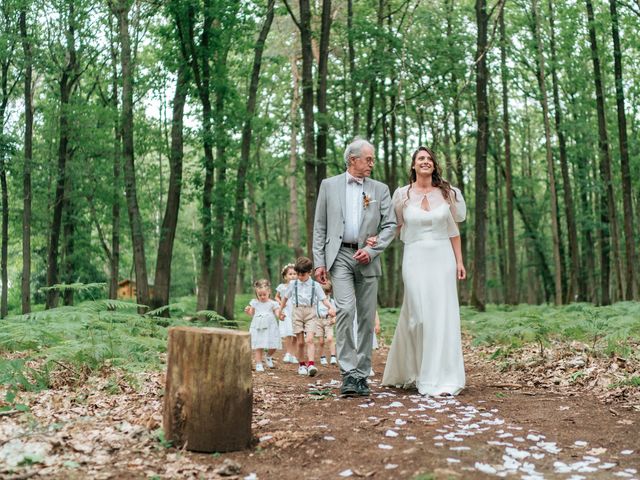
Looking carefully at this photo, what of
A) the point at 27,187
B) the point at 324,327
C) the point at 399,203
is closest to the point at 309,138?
the point at 324,327

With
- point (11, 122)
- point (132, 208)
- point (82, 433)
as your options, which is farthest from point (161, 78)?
point (82, 433)

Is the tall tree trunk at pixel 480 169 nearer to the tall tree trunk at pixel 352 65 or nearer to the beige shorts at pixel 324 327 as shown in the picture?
the tall tree trunk at pixel 352 65

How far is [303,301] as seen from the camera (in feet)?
34.9

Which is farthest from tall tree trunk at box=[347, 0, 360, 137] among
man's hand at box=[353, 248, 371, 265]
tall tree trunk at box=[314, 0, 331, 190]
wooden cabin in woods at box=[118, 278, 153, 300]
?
wooden cabin in woods at box=[118, 278, 153, 300]

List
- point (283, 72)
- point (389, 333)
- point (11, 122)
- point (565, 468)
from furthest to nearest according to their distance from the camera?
1. point (283, 72)
2. point (11, 122)
3. point (389, 333)
4. point (565, 468)

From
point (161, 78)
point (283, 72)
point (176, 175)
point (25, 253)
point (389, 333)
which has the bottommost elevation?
point (389, 333)

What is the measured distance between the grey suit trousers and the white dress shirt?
152 mm

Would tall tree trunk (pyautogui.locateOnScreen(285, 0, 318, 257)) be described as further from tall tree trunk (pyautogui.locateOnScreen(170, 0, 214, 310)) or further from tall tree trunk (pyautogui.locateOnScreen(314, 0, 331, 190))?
tall tree trunk (pyautogui.locateOnScreen(170, 0, 214, 310))

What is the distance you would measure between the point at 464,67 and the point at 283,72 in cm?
1174

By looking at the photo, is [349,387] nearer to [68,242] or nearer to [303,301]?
[303,301]

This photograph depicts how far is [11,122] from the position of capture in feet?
86.8

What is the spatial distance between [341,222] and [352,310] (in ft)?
3.18

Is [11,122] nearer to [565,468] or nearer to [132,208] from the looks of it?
[132,208]

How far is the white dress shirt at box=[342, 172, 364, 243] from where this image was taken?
293 inches
